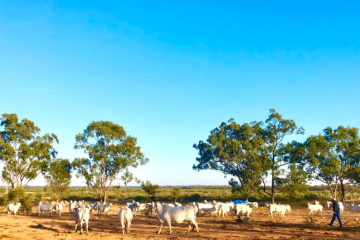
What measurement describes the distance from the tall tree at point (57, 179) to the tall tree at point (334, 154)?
32.9 m

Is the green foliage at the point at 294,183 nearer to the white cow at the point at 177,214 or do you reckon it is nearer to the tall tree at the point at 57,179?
the white cow at the point at 177,214

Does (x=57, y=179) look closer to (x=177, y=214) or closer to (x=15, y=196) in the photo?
(x=15, y=196)

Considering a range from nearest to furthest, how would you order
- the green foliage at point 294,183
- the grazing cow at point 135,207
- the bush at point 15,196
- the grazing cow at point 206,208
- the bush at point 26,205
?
1. the grazing cow at point 135,207
2. the grazing cow at point 206,208
3. the bush at point 26,205
4. the bush at point 15,196
5. the green foliage at point 294,183

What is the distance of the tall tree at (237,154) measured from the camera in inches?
1464

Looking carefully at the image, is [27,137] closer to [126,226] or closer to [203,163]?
[203,163]

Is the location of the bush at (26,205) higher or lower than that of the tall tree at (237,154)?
lower

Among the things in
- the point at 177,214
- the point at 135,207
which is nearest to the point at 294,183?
the point at 135,207

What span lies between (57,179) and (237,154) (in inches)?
959

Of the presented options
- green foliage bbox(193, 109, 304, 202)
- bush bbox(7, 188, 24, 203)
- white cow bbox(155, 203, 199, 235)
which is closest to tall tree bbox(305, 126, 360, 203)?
green foliage bbox(193, 109, 304, 202)

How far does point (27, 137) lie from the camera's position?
38.4m

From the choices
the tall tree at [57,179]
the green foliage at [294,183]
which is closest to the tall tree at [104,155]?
the tall tree at [57,179]

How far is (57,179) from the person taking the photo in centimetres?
3706

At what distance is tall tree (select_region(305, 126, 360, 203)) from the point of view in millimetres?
37344

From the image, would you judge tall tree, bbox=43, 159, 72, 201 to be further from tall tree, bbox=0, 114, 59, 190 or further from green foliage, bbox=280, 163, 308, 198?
green foliage, bbox=280, 163, 308, 198
